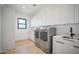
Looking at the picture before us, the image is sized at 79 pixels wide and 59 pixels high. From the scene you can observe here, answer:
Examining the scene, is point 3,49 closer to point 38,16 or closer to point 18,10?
point 18,10

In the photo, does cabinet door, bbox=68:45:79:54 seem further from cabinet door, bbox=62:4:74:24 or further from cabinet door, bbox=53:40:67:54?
cabinet door, bbox=62:4:74:24

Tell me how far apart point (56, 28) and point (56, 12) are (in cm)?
43

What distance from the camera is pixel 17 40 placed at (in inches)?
79.0

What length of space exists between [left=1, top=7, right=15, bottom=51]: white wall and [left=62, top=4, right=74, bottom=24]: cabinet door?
4.07 feet

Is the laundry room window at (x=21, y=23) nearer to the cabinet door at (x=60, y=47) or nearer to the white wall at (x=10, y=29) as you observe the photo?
the white wall at (x=10, y=29)

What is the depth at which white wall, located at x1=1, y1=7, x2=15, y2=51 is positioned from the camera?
1.94 meters

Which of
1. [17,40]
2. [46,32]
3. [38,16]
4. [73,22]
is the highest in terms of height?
[38,16]

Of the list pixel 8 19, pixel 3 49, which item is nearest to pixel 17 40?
pixel 3 49

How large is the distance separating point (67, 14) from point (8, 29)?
150 centimetres

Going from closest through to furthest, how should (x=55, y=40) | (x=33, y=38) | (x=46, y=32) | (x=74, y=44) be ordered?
(x=74, y=44) < (x=55, y=40) < (x=46, y=32) < (x=33, y=38)

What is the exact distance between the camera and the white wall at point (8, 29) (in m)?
1.94

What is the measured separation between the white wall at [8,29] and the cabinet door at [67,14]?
48.8 inches

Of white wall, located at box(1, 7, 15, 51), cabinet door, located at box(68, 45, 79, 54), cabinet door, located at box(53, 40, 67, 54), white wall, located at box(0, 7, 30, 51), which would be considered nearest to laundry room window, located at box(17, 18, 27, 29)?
white wall, located at box(0, 7, 30, 51)

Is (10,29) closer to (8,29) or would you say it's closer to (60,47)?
(8,29)
